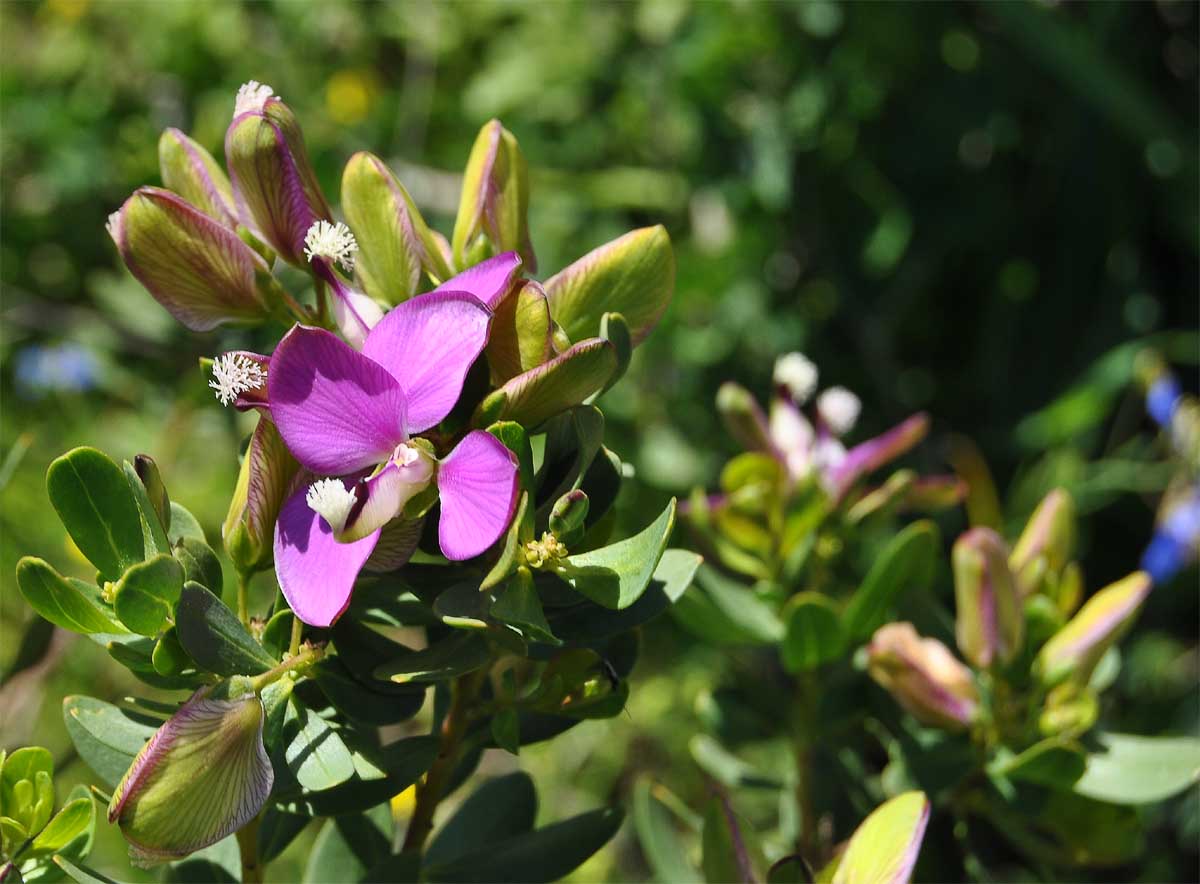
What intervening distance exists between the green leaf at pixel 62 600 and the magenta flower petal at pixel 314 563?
95 mm

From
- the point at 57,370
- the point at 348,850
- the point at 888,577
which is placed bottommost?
the point at 57,370

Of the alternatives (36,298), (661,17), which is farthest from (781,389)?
(36,298)

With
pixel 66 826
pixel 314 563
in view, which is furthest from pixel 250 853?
pixel 314 563

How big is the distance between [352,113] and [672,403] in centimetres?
101

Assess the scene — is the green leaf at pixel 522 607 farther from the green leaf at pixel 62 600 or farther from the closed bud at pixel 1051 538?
the closed bud at pixel 1051 538

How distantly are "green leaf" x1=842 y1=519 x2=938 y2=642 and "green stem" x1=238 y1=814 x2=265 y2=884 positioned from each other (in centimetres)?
38

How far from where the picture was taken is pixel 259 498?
530 mm

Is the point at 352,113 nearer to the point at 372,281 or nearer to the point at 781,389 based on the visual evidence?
the point at 781,389

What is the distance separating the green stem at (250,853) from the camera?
1.97ft

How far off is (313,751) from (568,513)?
15cm

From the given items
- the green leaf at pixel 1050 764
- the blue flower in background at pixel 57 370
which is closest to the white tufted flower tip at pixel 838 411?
the green leaf at pixel 1050 764

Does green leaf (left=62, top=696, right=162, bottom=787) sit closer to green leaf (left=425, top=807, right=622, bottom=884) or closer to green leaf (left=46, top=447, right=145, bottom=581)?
green leaf (left=46, top=447, right=145, bottom=581)

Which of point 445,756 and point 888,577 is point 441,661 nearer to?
point 445,756

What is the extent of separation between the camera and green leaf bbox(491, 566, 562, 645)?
50 centimetres
